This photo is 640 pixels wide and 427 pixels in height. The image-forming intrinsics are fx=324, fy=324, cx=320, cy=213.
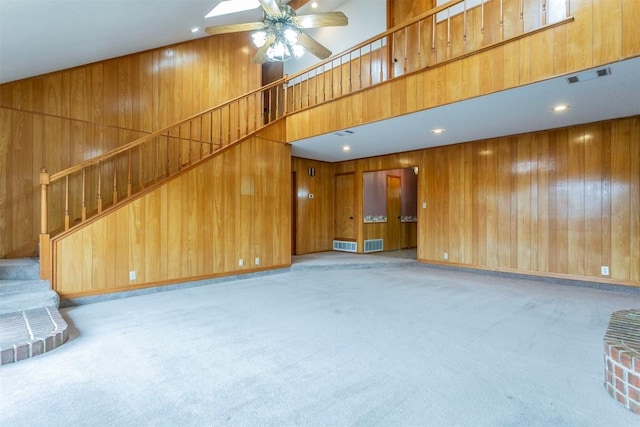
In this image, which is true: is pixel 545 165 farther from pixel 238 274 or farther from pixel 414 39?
pixel 238 274

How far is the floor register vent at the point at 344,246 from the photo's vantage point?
847 cm

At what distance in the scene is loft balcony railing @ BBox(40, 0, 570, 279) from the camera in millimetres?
4105

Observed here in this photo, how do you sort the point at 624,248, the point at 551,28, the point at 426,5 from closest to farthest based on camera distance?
the point at 551,28 < the point at 624,248 < the point at 426,5

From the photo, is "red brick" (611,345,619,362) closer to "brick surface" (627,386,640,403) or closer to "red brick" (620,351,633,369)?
"red brick" (620,351,633,369)

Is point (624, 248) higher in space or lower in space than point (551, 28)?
lower

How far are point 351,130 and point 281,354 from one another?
12.7 feet

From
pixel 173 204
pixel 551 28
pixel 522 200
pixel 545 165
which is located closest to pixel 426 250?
pixel 522 200

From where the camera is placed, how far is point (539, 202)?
18.3 ft

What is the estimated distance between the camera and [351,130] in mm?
5441

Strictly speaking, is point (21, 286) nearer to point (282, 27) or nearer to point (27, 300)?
point (27, 300)

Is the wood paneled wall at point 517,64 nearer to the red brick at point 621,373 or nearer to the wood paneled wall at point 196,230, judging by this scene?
the wood paneled wall at point 196,230

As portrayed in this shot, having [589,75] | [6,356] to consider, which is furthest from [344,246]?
[6,356]

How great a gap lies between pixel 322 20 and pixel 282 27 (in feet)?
1.65

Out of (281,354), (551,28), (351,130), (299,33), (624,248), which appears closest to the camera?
(281,354)
